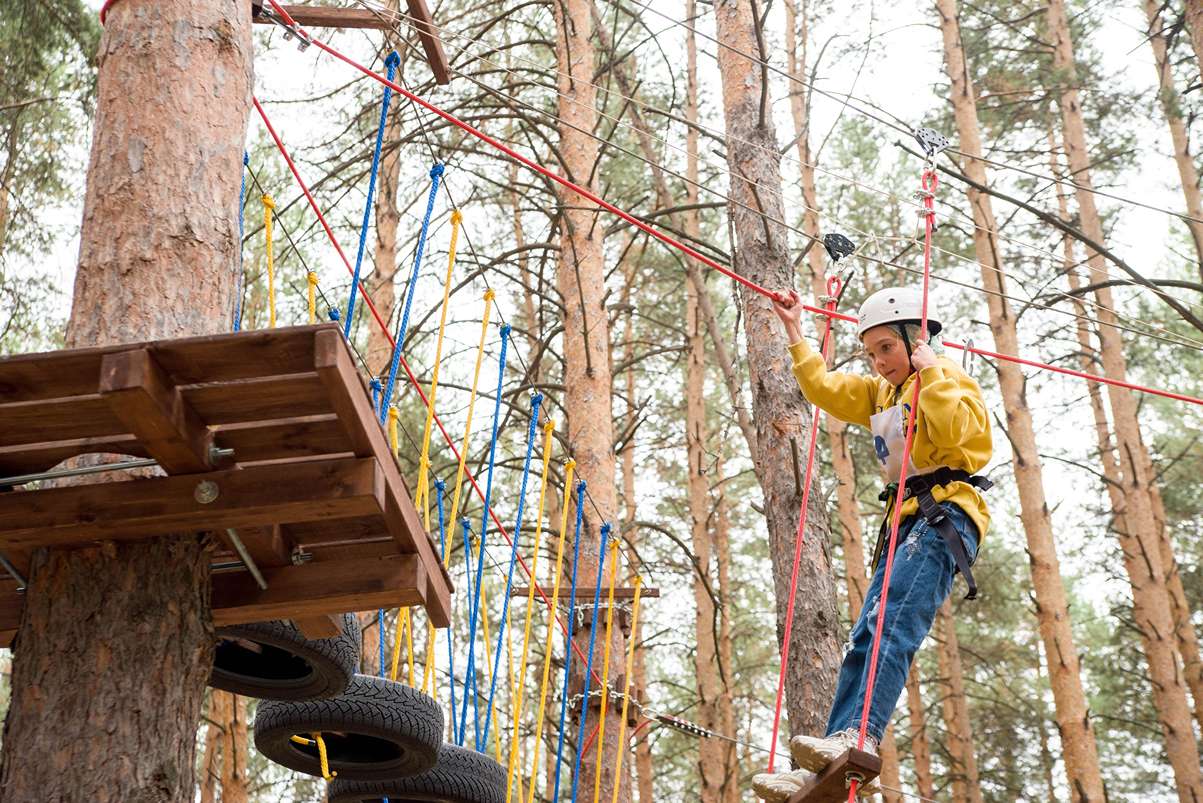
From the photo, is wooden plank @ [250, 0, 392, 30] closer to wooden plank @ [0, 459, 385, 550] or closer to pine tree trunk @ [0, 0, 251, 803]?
pine tree trunk @ [0, 0, 251, 803]

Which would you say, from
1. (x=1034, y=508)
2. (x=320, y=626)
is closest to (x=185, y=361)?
(x=320, y=626)

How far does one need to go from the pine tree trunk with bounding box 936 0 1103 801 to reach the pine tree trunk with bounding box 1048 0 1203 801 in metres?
0.85

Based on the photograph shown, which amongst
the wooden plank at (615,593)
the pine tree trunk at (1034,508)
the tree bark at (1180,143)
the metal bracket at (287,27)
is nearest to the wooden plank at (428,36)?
the metal bracket at (287,27)

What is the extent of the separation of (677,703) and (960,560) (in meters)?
18.4

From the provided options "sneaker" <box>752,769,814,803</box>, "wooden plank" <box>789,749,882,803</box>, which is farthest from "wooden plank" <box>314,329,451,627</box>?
"wooden plank" <box>789,749,882,803</box>

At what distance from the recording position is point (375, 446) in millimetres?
3070

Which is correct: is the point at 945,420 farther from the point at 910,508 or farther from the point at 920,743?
the point at 920,743

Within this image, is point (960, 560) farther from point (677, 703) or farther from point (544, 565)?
point (677, 703)

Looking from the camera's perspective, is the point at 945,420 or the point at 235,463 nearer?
the point at 235,463

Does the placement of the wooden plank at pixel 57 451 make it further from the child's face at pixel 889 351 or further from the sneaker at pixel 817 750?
the child's face at pixel 889 351

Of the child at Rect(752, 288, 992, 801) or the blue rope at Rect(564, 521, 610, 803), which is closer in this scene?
the child at Rect(752, 288, 992, 801)

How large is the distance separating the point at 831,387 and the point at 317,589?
179 centimetres

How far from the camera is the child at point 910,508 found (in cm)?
367

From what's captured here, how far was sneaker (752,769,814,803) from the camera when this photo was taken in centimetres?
360
